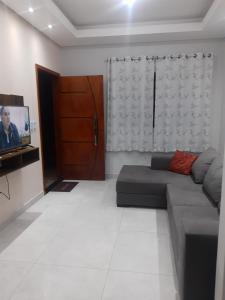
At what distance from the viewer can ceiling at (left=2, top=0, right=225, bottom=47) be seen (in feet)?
10.5

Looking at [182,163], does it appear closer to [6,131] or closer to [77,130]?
[77,130]

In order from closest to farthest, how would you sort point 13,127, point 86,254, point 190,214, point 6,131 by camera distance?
point 190,214
point 86,254
point 6,131
point 13,127

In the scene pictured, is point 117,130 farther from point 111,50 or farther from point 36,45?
point 36,45

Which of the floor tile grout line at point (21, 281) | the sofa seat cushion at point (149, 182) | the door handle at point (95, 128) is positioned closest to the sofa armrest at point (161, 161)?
the sofa seat cushion at point (149, 182)

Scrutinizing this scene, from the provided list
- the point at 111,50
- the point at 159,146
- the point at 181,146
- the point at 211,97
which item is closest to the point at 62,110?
the point at 111,50

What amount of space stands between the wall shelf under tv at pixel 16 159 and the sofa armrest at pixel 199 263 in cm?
196

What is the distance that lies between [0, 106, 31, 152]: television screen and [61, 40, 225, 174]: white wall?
2108 mm

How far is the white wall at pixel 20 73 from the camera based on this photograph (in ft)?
9.62

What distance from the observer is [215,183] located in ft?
8.29

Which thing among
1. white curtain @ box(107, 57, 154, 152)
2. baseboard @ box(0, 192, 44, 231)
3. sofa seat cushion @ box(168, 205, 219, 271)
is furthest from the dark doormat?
sofa seat cushion @ box(168, 205, 219, 271)

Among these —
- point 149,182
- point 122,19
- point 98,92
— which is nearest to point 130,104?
point 98,92

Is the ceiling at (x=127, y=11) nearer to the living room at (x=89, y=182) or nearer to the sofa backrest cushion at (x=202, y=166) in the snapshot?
the living room at (x=89, y=182)

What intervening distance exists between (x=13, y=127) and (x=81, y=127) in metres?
1.96

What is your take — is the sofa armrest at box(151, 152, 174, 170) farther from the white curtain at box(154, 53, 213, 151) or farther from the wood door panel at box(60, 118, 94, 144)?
the wood door panel at box(60, 118, 94, 144)
